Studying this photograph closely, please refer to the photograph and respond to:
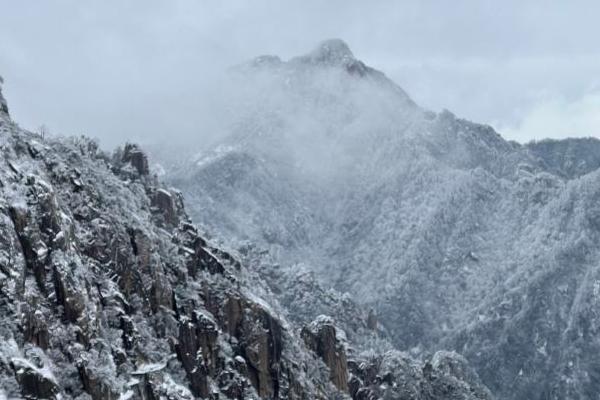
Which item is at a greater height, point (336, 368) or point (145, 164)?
point (145, 164)

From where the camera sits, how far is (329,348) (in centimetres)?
19438

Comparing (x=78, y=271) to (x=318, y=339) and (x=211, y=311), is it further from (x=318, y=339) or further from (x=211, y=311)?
(x=318, y=339)

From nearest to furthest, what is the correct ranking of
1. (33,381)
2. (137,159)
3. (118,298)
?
(33,381) → (118,298) → (137,159)

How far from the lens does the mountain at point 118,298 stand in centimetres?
11212

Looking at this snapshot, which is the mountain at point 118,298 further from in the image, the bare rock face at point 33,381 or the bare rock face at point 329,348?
the bare rock face at point 329,348

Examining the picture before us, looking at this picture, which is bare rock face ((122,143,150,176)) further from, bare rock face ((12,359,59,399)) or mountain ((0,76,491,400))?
bare rock face ((12,359,59,399))

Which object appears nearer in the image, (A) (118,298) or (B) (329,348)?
(A) (118,298)

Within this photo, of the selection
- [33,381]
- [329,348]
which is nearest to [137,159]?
[329,348]

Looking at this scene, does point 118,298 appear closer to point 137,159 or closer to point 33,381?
point 33,381

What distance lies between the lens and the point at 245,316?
522 ft

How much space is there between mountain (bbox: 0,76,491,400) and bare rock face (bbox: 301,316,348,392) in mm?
1261

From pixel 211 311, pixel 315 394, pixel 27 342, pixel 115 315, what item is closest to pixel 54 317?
pixel 27 342

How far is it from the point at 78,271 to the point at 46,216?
681cm

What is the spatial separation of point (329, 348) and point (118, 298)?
71.4 meters
